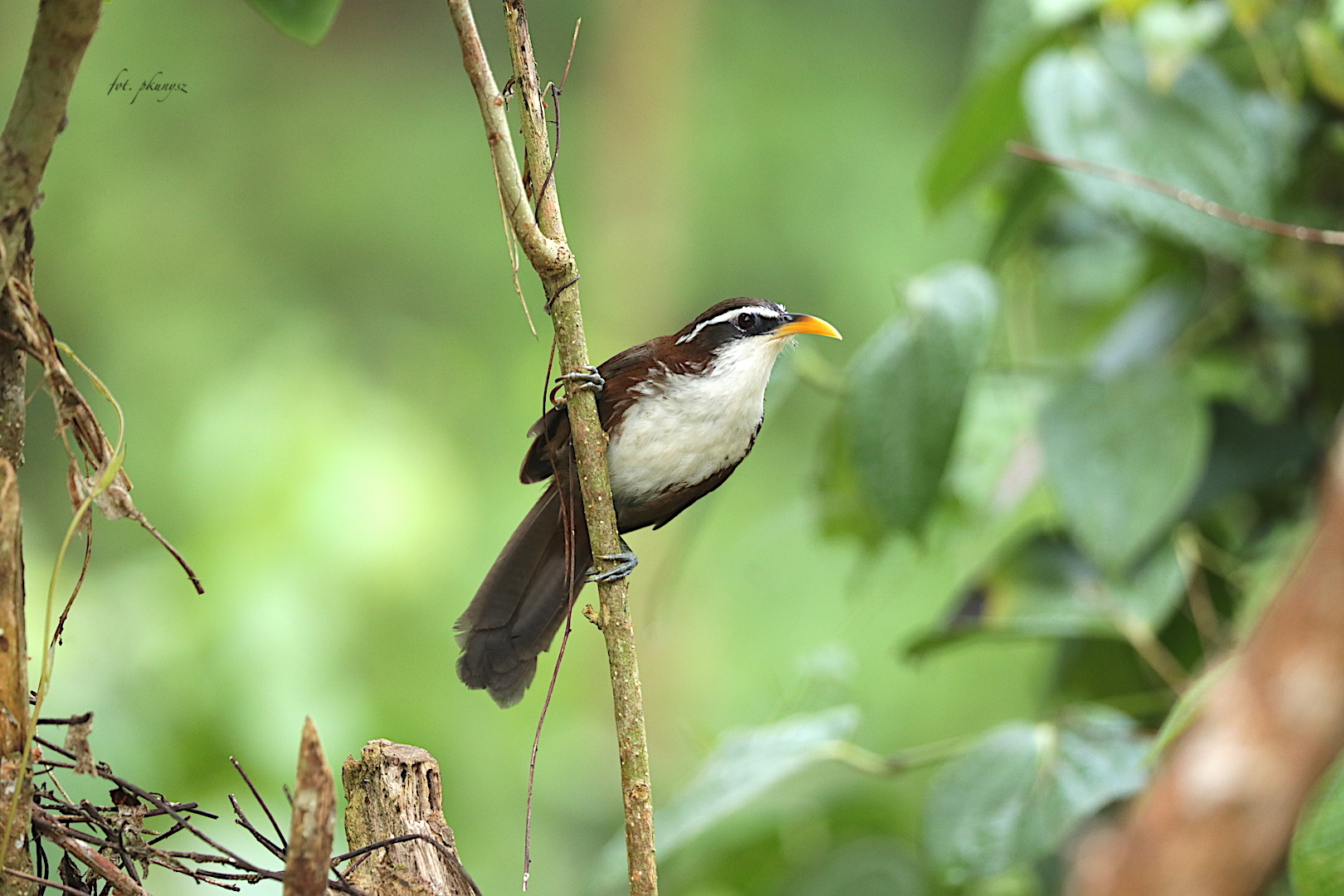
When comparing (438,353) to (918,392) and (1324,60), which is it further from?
(1324,60)

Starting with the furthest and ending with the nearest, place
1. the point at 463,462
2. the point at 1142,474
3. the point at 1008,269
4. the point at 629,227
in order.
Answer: the point at 629,227 < the point at 463,462 < the point at 1008,269 < the point at 1142,474

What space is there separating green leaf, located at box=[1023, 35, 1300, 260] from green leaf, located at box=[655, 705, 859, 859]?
1.10 m

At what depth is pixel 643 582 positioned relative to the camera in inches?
176

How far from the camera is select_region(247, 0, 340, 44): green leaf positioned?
3.63ft

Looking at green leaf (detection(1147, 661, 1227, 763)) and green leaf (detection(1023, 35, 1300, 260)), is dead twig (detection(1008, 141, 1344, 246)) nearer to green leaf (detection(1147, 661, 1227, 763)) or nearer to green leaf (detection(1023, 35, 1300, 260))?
green leaf (detection(1023, 35, 1300, 260))

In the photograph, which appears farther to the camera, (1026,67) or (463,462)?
(463,462)

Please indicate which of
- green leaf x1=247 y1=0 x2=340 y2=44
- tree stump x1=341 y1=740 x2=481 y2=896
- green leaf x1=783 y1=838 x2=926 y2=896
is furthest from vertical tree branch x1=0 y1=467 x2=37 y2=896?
green leaf x1=783 y1=838 x2=926 y2=896

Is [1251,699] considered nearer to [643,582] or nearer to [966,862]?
[966,862]

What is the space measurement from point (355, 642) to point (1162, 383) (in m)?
2.69

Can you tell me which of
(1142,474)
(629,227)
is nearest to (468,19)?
(1142,474)

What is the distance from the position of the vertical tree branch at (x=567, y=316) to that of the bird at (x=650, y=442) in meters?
0.50

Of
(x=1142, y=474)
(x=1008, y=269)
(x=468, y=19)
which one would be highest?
(x=1008, y=269)

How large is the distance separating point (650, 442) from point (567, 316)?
72 centimetres

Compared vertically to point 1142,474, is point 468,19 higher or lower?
higher
